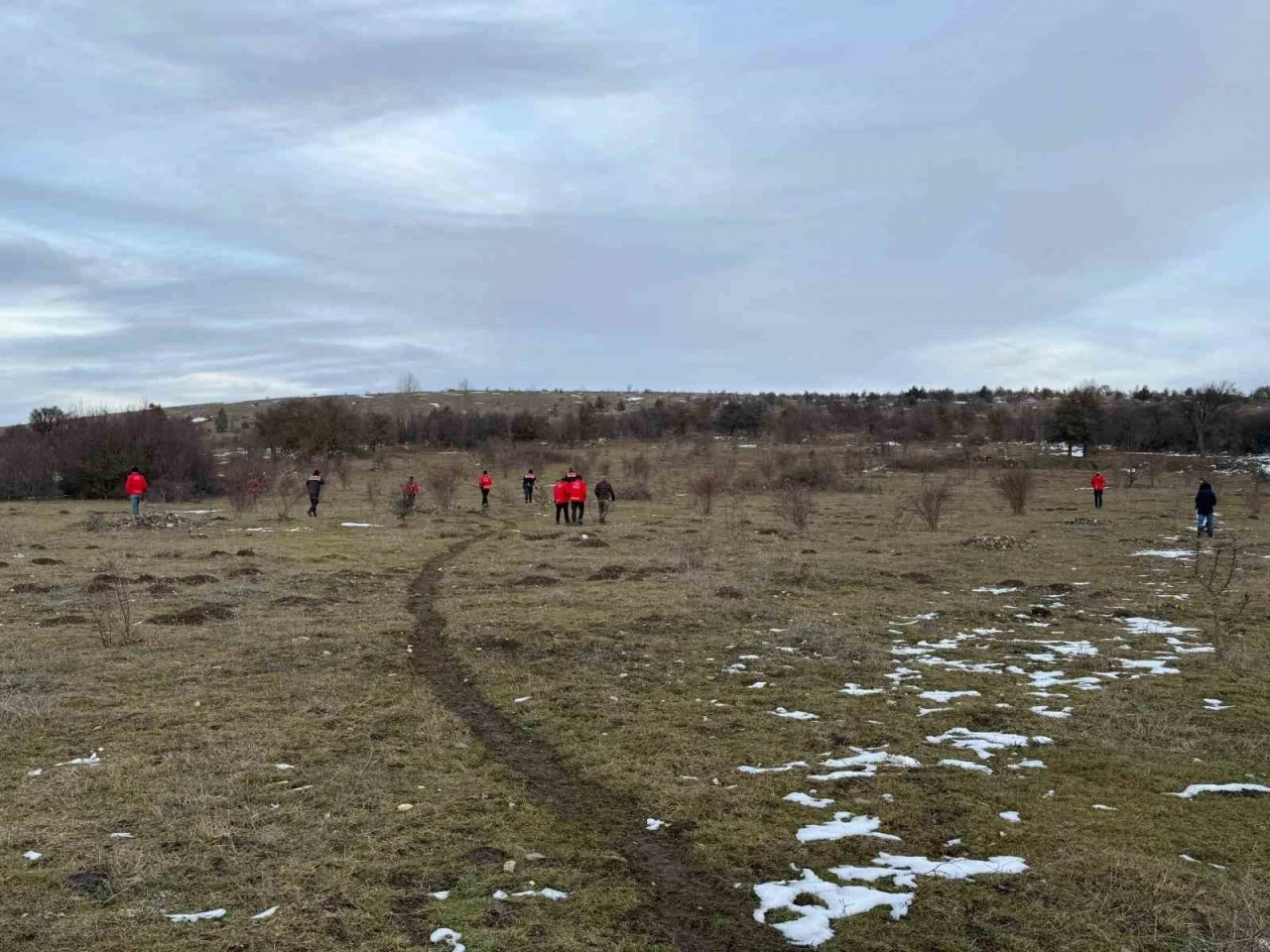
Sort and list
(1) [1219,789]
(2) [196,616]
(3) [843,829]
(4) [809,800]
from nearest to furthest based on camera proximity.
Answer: (3) [843,829] → (4) [809,800] → (1) [1219,789] → (2) [196,616]

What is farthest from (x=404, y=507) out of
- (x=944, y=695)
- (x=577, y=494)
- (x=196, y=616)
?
(x=944, y=695)

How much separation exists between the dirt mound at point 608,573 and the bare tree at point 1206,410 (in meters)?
54.2

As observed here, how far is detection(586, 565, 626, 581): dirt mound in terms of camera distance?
16.3m

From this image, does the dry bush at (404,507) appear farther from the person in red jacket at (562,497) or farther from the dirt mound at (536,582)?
the dirt mound at (536,582)

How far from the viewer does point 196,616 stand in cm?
1236

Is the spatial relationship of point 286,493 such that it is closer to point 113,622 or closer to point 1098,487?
point 113,622

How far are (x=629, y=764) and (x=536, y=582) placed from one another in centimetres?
928

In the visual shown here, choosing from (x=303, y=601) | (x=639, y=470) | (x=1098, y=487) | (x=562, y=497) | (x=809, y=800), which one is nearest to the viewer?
(x=809, y=800)

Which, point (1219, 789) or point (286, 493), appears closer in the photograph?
point (1219, 789)

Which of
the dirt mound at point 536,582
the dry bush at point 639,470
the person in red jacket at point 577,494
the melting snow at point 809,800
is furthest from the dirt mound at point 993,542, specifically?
the dry bush at point 639,470

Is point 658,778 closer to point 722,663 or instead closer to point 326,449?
point 722,663

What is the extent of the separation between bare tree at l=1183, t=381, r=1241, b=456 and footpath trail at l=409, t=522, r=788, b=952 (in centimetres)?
6209

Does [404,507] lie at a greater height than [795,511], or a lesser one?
lesser

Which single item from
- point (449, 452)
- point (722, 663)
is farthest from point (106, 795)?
point (449, 452)
